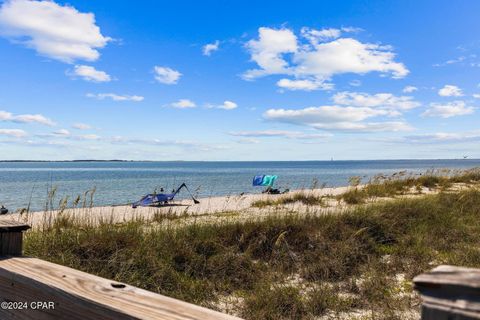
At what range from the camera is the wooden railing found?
1.17 metres

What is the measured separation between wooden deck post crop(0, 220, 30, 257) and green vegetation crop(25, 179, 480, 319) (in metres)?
2.66

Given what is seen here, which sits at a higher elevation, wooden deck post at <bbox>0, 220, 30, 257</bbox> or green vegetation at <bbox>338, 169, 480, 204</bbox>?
wooden deck post at <bbox>0, 220, 30, 257</bbox>

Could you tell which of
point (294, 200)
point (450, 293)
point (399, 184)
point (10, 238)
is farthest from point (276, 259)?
point (399, 184)

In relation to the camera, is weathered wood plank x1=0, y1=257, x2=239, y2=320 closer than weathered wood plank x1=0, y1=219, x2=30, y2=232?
Yes

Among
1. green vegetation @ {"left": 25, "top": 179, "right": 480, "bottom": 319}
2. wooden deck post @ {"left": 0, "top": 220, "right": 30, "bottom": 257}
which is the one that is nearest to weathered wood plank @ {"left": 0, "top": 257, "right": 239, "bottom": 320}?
wooden deck post @ {"left": 0, "top": 220, "right": 30, "bottom": 257}

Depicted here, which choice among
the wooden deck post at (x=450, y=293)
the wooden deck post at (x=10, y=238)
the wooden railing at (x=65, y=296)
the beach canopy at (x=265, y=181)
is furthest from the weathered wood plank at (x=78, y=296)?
the beach canopy at (x=265, y=181)

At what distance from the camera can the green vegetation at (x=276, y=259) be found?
4355 mm

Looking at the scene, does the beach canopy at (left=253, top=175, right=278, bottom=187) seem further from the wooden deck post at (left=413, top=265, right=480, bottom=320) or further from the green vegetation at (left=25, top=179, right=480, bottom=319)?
the wooden deck post at (left=413, top=265, right=480, bottom=320)

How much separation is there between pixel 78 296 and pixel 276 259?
4751 millimetres

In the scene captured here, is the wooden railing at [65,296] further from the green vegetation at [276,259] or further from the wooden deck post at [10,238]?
the green vegetation at [276,259]

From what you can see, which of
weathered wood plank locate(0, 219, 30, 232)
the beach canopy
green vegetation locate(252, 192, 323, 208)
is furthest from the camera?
the beach canopy

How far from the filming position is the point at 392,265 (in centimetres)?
569

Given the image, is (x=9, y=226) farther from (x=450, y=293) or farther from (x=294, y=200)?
(x=294, y=200)

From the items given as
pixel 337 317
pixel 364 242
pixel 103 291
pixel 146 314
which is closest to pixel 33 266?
pixel 103 291
